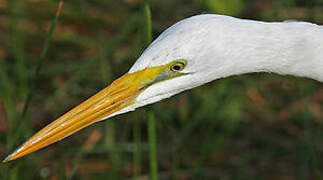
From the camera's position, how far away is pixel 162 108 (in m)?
3.61

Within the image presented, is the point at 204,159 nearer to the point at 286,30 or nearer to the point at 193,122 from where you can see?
the point at 193,122

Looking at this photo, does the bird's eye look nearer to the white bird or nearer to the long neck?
the white bird

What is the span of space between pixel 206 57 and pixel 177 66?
101mm

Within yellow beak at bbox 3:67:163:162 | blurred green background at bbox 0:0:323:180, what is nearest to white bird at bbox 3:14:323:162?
yellow beak at bbox 3:67:163:162

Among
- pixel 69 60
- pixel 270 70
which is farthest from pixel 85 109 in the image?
pixel 69 60

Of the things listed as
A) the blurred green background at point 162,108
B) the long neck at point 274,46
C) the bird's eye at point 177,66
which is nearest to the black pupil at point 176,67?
the bird's eye at point 177,66

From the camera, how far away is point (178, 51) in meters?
1.93

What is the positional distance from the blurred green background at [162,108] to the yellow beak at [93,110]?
1.09 meters

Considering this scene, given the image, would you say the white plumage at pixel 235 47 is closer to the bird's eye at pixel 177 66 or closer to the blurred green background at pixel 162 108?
the bird's eye at pixel 177 66

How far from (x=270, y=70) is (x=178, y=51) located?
319mm

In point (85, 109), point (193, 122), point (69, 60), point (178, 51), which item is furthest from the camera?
point (69, 60)

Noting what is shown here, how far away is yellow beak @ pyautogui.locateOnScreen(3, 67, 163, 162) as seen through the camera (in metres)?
2.06

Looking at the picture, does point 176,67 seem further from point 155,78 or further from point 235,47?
point 235,47

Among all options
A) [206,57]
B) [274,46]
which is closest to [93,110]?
[206,57]
